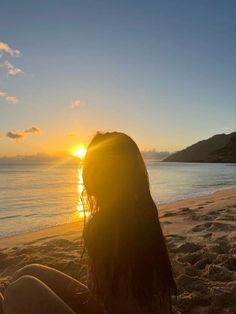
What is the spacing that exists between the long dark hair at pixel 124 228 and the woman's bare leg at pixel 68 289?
0.69 meters

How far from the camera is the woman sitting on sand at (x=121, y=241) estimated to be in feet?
7.86

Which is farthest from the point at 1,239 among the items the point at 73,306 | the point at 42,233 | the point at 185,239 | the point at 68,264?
the point at 73,306

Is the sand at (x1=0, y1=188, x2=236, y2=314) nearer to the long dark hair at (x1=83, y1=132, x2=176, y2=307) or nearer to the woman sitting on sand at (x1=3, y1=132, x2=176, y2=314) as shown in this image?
the woman sitting on sand at (x1=3, y1=132, x2=176, y2=314)

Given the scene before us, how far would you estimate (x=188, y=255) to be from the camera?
6.31 m

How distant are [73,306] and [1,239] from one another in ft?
21.4

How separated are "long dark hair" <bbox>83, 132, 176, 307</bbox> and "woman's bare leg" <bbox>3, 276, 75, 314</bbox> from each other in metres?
0.38

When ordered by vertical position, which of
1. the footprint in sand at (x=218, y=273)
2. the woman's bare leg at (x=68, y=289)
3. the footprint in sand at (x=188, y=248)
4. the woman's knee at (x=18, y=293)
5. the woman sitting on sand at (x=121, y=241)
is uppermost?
the woman sitting on sand at (x=121, y=241)

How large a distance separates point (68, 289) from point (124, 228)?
3.72ft

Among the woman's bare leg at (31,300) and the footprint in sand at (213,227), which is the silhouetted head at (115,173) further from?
the footprint in sand at (213,227)

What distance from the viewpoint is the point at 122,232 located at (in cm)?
238

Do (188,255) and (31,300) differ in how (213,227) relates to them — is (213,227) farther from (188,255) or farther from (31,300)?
(31,300)

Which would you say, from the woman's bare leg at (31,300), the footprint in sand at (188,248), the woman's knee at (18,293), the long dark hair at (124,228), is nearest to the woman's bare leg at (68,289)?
the woman's bare leg at (31,300)

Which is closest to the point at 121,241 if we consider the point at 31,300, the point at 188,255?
the point at 31,300

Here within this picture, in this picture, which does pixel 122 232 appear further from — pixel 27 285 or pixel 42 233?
pixel 42 233
